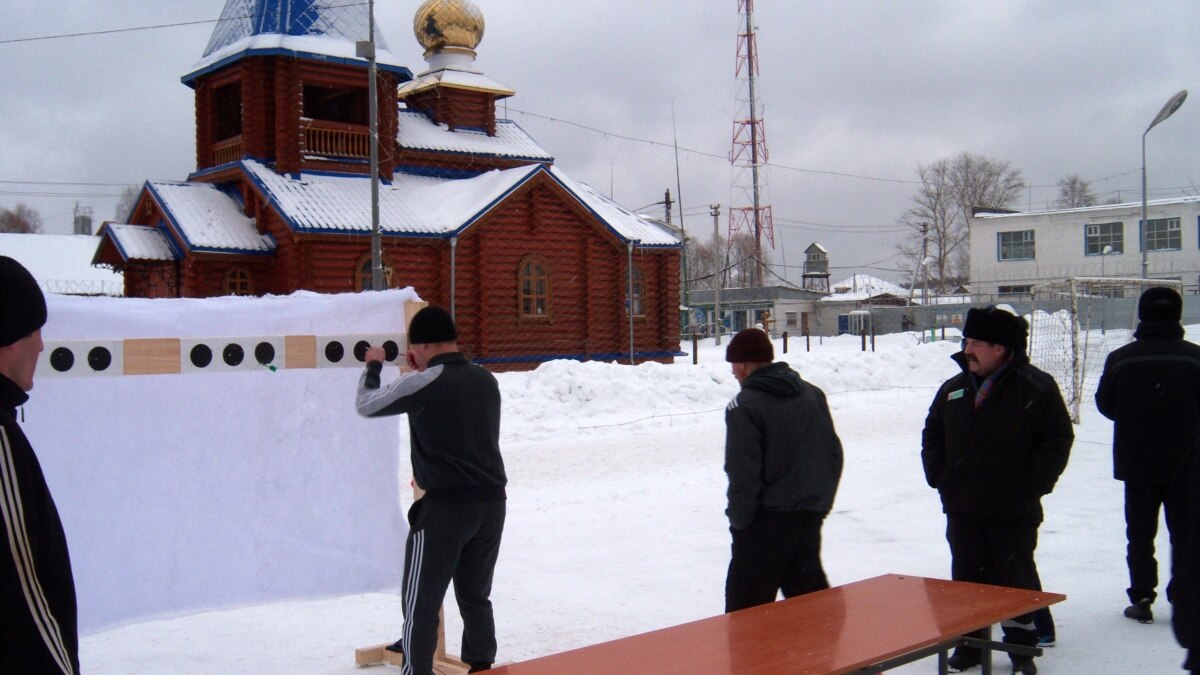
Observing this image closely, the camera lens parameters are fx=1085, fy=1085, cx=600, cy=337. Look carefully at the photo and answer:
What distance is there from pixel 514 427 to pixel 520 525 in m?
7.56

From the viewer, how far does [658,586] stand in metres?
7.64

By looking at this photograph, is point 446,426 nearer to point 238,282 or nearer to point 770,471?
point 770,471

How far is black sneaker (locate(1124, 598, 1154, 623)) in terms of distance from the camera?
6.46 meters

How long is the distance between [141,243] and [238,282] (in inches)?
106

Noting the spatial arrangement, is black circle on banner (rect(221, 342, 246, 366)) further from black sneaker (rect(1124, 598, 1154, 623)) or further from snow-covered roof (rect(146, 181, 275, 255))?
snow-covered roof (rect(146, 181, 275, 255))

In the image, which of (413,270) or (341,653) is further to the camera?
(413,270)

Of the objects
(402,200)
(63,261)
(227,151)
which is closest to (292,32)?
(227,151)

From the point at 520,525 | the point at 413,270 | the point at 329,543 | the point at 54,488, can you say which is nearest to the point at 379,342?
the point at 329,543

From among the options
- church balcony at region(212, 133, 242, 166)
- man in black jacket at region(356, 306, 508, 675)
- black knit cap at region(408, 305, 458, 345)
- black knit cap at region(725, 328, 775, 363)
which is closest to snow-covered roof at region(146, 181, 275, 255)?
church balcony at region(212, 133, 242, 166)

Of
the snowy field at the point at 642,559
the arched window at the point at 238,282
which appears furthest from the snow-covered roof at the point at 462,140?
the snowy field at the point at 642,559

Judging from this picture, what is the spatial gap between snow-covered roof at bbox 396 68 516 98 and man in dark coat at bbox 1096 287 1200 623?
28.6 metres

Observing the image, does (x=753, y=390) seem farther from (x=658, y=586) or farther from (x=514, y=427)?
(x=514, y=427)

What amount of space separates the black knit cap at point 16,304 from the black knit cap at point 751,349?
328cm

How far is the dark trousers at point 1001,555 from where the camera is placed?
561cm
